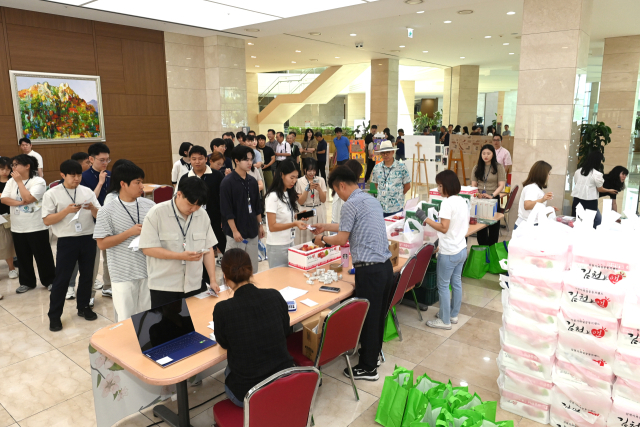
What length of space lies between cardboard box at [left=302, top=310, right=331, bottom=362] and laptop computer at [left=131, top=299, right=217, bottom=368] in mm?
706

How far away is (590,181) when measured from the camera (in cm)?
671

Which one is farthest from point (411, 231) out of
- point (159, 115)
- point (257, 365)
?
point (159, 115)

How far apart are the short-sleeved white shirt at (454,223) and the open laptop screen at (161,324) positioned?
2663 millimetres

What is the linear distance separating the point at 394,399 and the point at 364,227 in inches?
49.3

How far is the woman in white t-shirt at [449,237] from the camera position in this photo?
4.29 meters

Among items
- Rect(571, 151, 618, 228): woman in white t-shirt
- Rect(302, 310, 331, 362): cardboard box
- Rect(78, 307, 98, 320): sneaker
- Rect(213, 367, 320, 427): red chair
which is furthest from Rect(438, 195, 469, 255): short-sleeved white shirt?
Rect(78, 307, 98, 320): sneaker

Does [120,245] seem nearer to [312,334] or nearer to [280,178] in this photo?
[280,178]

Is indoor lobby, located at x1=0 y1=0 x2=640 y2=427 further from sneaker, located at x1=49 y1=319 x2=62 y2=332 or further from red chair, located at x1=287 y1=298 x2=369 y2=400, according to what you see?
red chair, located at x1=287 y1=298 x2=369 y2=400

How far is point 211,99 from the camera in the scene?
1108cm

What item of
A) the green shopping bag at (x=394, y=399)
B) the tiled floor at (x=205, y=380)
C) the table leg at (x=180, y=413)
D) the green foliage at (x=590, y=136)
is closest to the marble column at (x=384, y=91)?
the green foliage at (x=590, y=136)

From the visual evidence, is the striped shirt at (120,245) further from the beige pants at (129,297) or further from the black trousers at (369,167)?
the black trousers at (369,167)

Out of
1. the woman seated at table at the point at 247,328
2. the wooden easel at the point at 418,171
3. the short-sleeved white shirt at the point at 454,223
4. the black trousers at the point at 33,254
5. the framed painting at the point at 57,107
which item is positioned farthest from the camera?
the wooden easel at the point at 418,171

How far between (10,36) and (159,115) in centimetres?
313

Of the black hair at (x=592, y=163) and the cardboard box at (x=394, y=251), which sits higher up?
the black hair at (x=592, y=163)
